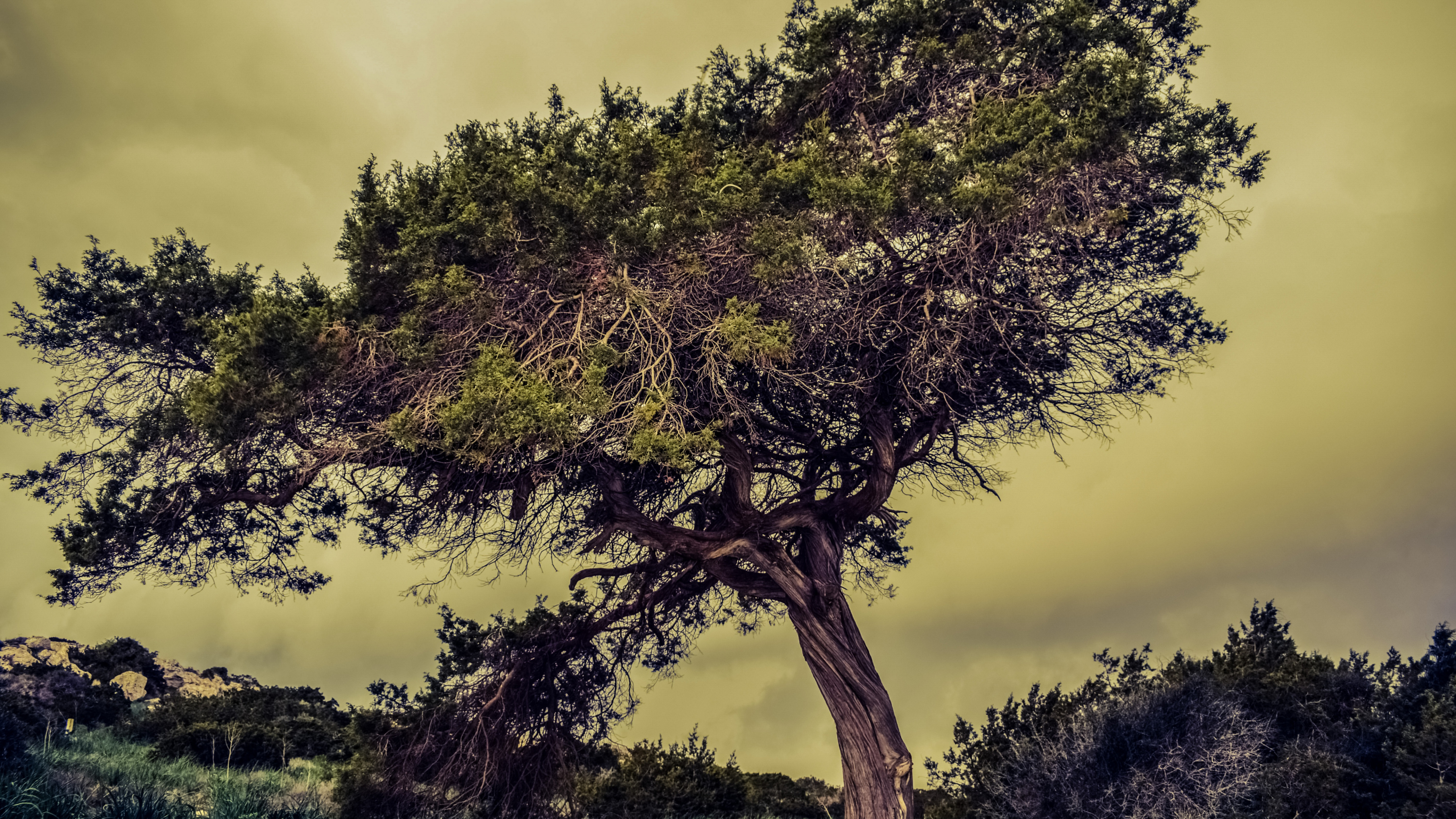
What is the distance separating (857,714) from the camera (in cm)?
1161

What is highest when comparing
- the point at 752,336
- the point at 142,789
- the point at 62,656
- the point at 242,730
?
the point at 752,336

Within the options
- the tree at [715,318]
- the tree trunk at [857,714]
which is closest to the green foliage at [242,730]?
the tree at [715,318]

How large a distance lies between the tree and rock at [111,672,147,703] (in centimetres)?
1021

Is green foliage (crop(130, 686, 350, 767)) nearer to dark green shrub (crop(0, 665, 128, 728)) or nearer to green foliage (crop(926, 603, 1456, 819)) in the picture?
dark green shrub (crop(0, 665, 128, 728))

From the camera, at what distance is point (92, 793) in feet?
29.0

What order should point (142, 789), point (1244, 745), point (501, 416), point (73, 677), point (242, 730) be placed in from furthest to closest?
point (73, 677) < point (242, 730) < point (1244, 745) < point (501, 416) < point (142, 789)

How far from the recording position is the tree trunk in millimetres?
11305

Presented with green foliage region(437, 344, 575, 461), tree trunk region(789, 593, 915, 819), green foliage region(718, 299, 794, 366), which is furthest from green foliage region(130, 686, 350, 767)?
green foliage region(718, 299, 794, 366)

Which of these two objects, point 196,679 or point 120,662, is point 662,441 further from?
point 196,679

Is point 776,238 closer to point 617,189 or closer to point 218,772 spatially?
point 617,189

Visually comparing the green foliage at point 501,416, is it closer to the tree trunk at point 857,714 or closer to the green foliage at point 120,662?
the tree trunk at point 857,714

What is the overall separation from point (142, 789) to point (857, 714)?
750 centimetres

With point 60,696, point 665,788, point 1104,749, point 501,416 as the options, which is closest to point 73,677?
point 60,696

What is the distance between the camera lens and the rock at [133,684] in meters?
20.0
